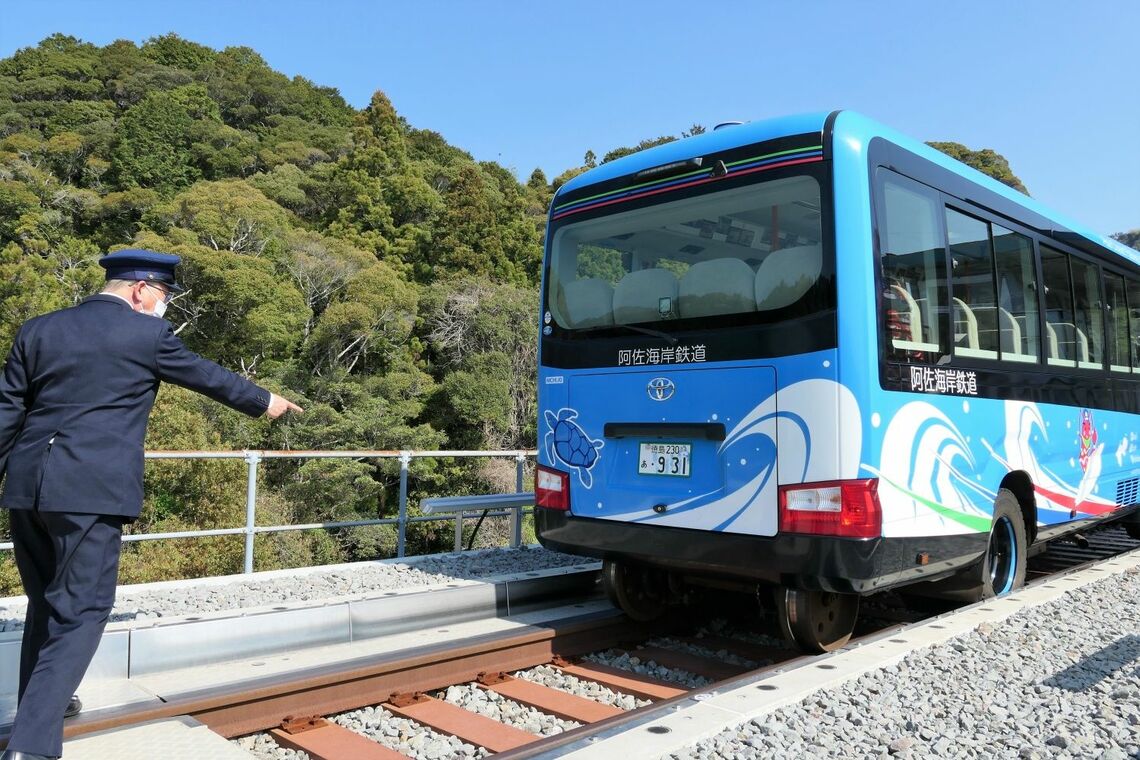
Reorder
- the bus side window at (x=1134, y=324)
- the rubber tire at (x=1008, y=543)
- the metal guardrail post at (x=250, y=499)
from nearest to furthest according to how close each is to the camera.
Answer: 1. the rubber tire at (x=1008, y=543)
2. the metal guardrail post at (x=250, y=499)
3. the bus side window at (x=1134, y=324)

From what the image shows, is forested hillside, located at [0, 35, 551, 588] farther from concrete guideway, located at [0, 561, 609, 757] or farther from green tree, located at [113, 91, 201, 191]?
concrete guideway, located at [0, 561, 609, 757]

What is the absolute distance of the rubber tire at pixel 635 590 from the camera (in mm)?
5871

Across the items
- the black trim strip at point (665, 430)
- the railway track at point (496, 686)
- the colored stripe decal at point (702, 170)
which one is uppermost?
the colored stripe decal at point (702, 170)

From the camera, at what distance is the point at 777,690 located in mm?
3814

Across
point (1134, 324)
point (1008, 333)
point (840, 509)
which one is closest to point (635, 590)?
point (840, 509)

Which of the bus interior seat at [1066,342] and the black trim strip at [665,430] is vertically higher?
the bus interior seat at [1066,342]

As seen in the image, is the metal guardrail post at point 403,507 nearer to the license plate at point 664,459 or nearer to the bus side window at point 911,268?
the license plate at point 664,459

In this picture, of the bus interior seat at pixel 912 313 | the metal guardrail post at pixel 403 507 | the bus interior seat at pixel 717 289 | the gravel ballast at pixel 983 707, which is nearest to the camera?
the gravel ballast at pixel 983 707

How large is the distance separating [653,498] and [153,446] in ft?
75.2

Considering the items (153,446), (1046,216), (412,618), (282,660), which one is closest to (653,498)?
(412,618)

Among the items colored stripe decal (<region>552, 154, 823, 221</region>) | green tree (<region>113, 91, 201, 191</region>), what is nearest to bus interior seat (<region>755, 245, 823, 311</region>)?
colored stripe decal (<region>552, 154, 823, 221</region>)

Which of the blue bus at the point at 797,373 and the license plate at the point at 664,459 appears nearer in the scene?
the blue bus at the point at 797,373

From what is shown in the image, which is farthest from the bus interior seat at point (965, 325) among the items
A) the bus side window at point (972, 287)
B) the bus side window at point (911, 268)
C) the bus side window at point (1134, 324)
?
the bus side window at point (1134, 324)

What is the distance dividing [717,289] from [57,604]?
3.77m
